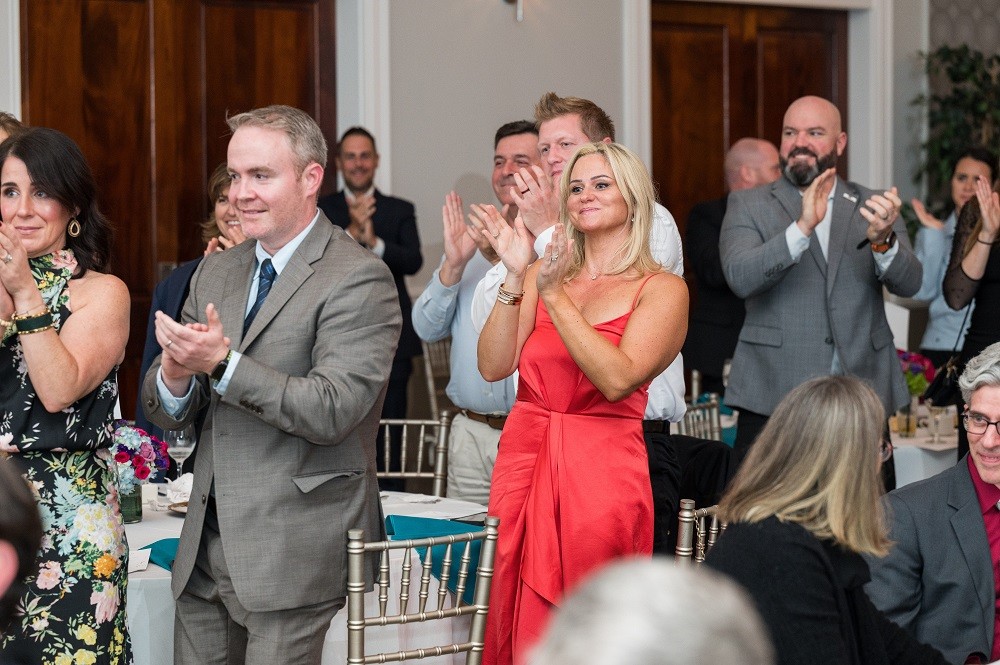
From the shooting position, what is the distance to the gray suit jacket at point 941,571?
103 inches

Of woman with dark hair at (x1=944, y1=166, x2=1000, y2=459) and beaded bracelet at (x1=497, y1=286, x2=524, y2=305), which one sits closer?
beaded bracelet at (x1=497, y1=286, x2=524, y2=305)

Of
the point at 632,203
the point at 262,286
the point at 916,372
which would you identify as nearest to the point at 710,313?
the point at 916,372

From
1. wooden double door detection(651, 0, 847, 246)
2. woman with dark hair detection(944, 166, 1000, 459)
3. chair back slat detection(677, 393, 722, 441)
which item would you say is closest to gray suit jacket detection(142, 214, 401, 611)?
chair back slat detection(677, 393, 722, 441)

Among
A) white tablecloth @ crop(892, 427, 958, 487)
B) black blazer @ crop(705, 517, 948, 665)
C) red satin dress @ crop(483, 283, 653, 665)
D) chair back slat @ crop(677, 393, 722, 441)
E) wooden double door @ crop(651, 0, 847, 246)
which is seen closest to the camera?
black blazer @ crop(705, 517, 948, 665)

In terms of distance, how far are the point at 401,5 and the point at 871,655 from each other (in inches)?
185

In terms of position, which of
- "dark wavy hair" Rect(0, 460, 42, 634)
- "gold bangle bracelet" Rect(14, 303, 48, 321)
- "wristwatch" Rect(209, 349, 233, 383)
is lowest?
"dark wavy hair" Rect(0, 460, 42, 634)

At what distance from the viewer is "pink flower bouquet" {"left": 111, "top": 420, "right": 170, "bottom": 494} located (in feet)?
10.0

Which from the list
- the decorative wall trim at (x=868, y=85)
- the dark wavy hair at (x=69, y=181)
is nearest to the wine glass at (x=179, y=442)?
the dark wavy hair at (x=69, y=181)

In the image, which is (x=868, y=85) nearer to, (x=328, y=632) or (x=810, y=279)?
(x=810, y=279)

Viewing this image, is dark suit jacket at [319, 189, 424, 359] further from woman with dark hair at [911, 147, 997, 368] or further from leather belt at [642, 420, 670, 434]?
leather belt at [642, 420, 670, 434]

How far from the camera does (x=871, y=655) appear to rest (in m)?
2.10

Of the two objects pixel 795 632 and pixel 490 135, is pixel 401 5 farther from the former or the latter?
pixel 795 632

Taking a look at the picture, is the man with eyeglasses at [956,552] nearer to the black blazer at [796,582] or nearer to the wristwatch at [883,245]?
the black blazer at [796,582]

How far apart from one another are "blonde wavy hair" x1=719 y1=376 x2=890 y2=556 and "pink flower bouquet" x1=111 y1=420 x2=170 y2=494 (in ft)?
5.14
